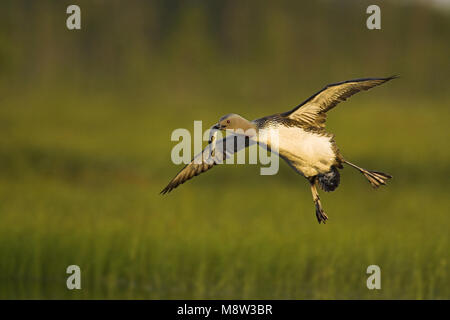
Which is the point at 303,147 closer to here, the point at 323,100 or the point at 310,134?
the point at 310,134

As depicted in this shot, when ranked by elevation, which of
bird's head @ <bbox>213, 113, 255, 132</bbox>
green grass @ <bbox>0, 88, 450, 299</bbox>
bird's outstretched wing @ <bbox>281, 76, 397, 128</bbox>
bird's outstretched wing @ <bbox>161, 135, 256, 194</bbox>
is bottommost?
green grass @ <bbox>0, 88, 450, 299</bbox>

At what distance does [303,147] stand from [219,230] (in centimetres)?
499

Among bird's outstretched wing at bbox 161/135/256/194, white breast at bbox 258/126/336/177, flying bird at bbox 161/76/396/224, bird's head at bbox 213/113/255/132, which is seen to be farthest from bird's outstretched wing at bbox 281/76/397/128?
bird's outstretched wing at bbox 161/135/256/194

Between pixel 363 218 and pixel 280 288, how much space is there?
294 cm

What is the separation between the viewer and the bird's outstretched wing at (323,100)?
612cm

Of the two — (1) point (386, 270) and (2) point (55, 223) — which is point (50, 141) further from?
(1) point (386, 270)

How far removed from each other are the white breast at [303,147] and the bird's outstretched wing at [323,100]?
0.45 feet

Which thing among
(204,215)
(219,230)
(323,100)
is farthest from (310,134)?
(204,215)

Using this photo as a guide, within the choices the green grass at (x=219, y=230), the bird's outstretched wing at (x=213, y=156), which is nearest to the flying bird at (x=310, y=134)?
the bird's outstretched wing at (x=213, y=156)

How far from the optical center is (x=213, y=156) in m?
7.19

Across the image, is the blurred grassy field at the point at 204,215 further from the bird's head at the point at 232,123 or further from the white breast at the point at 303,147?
the bird's head at the point at 232,123

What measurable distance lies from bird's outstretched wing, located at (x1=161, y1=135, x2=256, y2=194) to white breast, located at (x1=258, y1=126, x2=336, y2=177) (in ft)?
2.53

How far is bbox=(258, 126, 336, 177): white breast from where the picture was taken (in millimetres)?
6133

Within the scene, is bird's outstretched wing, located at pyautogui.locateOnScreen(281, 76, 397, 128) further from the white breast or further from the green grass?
the green grass
